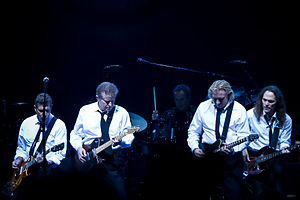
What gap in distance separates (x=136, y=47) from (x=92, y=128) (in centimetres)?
266

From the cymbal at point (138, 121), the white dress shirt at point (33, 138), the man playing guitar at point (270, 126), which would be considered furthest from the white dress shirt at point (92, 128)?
the man playing guitar at point (270, 126)

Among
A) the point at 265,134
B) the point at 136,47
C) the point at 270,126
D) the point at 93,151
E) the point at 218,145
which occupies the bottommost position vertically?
the point at 93,151

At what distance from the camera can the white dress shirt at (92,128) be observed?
15.0 ft

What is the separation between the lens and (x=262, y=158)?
14.0ft

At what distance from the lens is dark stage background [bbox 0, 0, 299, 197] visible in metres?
5.81

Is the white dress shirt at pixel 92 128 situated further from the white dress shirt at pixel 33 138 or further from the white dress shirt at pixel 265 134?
the white dress shirt at pixel 265 134

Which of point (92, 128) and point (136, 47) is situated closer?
point (92, 128)

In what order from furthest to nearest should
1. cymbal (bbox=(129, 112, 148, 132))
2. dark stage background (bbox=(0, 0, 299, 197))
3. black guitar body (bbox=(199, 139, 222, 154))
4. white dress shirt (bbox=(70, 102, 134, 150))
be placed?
dark stage background (bbox=(0, 0, 299, 197)) → cymbal (bbox=(129, 112, 148, 132)) → white dress shirt (bbox=(70, 102, 134, 150)) → black guitar body (bbox=(199, 139, 222, 154))

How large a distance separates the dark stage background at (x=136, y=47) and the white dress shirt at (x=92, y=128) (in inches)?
64.4

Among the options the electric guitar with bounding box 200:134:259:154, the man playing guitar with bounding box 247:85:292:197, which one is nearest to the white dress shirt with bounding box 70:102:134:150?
the electric guitar with bounding box 200:134:259:154

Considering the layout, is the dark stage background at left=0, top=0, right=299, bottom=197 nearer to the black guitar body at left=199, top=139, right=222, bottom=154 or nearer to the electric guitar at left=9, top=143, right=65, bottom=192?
the electric guitar at left=9, top=143, right=65, bottom=192

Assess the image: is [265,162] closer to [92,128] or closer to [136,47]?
[92,128]

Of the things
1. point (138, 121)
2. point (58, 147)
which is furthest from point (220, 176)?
point (58, 147)

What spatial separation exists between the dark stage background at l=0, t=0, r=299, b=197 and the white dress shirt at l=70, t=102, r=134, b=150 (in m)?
1.64
